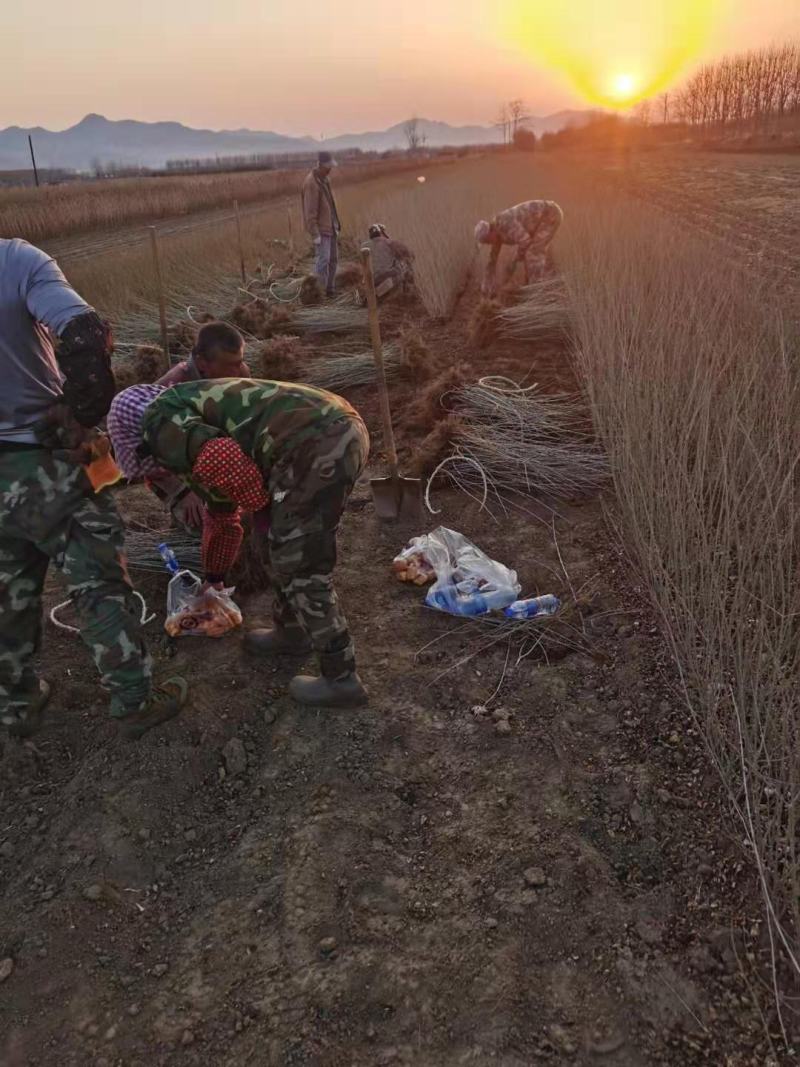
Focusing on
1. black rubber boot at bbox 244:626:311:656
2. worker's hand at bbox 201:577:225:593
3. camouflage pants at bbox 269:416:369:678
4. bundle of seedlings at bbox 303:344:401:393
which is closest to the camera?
camouflage pants at bbox 269:416:369:678

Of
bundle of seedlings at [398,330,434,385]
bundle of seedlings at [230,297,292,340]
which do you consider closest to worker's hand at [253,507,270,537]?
bundle of seedlings at [398,330,434,385]

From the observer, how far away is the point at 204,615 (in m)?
2.64

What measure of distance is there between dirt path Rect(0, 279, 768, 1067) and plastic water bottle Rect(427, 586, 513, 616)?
10cm

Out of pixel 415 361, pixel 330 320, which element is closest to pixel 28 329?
pixel 415 361

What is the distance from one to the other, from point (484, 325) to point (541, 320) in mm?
457

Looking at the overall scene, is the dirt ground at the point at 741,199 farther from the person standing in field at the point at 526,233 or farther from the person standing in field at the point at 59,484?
the person standing in field at the point at 59,484

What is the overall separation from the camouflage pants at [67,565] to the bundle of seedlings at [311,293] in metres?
6.30

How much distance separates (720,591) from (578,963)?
1.06 m

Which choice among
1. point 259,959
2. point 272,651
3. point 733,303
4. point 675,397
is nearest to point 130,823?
point 259,959

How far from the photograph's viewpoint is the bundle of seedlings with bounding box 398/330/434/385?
17.3 ft

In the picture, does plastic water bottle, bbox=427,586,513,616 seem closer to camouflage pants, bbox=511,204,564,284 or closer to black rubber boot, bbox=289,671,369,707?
black rubber boot, bbox=289,671,369,707

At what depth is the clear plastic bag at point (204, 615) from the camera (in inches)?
104

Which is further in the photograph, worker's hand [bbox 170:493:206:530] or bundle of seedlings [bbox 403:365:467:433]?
bundle of seedlings [bbox 403:365:467:433]

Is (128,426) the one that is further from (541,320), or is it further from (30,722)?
(541,320)
